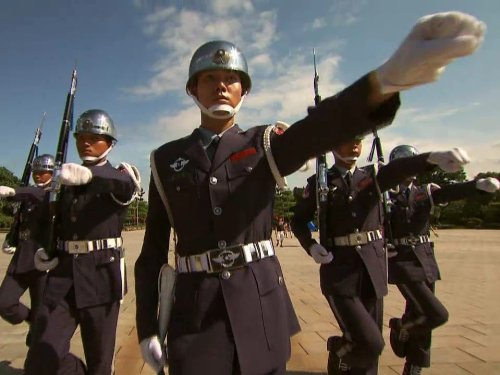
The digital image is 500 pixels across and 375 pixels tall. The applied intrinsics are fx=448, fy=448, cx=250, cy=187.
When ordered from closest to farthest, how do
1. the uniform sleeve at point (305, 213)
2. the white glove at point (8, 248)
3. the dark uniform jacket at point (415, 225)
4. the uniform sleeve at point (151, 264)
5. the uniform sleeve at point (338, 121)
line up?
the uniform sleeve at point (338, 121) → the uniform sleeve at point (151, 264) → the uniform sleeve at point (305, 213) → the dark uniform jacket at point (415, 225) → the white glove at point (8, 248)

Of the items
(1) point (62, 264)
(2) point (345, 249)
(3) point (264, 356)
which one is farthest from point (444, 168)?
(1) point (62, 264)

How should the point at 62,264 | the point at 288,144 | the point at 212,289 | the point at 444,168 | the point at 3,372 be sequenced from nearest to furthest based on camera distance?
the point at 288,144 < the point at 212,289 < the point at 444,168 < the point at 62,264 < the point at 3,372

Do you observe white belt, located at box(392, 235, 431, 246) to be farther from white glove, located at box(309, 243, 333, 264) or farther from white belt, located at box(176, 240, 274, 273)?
white belt, located at box(176, 240, 274, 273)

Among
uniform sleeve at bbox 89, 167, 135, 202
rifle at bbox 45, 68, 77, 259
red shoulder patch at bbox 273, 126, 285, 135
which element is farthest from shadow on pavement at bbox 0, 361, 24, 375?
red shoulder patch at bbox 273, 126, 285, 135

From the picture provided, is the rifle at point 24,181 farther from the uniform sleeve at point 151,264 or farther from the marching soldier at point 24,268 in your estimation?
the uniform sleeve at point 151,264

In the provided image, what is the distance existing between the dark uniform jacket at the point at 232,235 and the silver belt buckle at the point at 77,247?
6.27 ft

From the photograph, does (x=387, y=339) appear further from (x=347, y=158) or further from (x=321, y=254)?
(x=347, y=158)

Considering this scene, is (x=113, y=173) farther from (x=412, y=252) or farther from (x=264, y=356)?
(x=412, y=252)

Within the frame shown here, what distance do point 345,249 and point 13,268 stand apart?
155 inches

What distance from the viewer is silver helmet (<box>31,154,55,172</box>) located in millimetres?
7020

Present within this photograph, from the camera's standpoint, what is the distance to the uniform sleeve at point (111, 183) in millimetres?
3973

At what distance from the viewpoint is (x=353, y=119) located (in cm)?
153

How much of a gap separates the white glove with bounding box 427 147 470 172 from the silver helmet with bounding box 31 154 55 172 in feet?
18.8

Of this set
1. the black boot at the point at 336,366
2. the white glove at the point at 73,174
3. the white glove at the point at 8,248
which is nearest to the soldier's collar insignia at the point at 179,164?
the white glove at the point at 73,174
